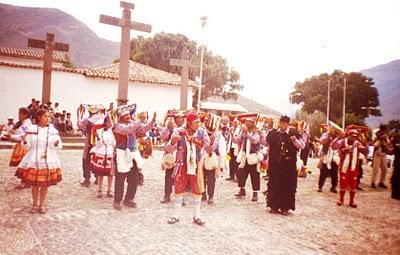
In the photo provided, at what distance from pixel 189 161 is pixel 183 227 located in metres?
0.96

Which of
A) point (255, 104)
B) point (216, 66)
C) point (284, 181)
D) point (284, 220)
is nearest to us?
point (284, 220)

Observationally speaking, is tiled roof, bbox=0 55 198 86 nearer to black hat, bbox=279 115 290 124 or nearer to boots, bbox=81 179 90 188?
boots, bbox=81 179 90 188

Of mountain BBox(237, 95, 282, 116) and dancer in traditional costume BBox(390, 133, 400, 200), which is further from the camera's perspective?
mountain BBox(237, 95, 282, 116)

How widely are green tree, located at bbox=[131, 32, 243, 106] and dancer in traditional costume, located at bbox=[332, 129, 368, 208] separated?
26.5m

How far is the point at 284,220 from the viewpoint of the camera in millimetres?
6418

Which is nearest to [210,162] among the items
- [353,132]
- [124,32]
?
[353,132]

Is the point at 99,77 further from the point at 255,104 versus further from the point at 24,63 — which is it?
the point at 255,104

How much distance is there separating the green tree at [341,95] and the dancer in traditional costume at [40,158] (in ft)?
17.1

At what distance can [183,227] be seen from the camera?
5520mm

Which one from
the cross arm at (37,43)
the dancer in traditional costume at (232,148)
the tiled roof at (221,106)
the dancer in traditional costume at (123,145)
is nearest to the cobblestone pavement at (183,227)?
the dancer in traditional costume at (123,145)

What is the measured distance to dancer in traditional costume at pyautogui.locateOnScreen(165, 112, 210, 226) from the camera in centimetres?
566

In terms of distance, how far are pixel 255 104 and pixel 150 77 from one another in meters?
43.1

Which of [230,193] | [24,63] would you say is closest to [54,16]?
[230,193]

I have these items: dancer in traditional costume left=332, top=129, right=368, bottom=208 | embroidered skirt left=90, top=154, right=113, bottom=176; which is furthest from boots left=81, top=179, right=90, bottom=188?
dancer in traditional costume left=332, top=129, right=368, bottom=208
